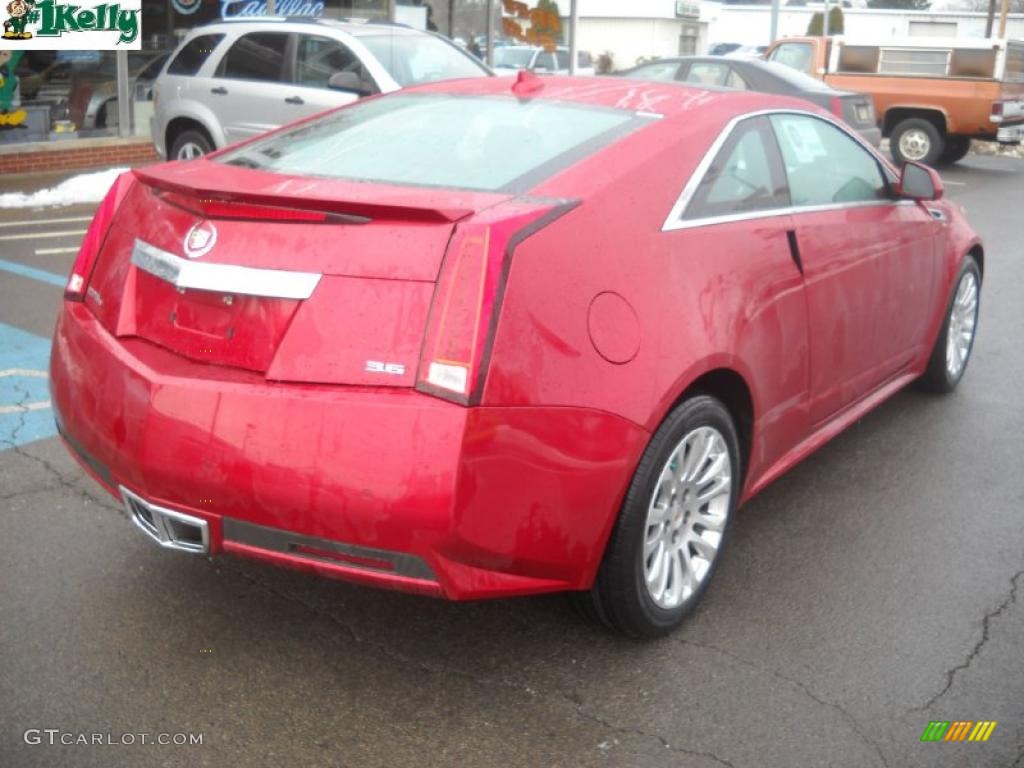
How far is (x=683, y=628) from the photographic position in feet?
11.7

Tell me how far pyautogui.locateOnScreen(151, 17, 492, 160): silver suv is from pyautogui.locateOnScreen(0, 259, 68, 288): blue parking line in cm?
314

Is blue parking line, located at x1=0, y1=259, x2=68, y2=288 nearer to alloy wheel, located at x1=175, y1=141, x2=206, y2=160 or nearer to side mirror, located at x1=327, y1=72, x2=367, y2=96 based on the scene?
side mirror, located at x1=327, y1=72, x2=367, y2=96

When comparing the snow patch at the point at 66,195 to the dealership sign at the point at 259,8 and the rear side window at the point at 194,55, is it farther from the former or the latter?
the dealership sign at the point at 259,8

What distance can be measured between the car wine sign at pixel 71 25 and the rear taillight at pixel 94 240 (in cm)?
1091

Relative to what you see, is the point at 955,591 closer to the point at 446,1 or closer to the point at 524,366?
the point at 524,366

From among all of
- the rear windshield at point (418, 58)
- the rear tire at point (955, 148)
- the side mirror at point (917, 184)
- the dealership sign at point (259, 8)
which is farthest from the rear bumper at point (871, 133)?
the side mirror at point (917, 184)

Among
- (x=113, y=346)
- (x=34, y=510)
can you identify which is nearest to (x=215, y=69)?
(x=34, y=510)

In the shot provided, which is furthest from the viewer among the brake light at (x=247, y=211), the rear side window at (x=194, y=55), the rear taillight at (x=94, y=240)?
the rear side window at (x=194, y=55)

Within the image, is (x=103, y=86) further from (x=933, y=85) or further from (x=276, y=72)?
(x=933, y=85)

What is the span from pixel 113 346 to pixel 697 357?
1.60m

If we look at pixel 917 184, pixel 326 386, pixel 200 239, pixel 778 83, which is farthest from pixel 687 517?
pixel 778 83

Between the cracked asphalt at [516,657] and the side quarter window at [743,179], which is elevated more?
the side quarter window at [743,179]

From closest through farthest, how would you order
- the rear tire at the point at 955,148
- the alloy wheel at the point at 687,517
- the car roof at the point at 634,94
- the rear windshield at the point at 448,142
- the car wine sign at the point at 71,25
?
the alloy wheel at the point at 687,517, the rear windshield at the point at 448,142, the car roof at the point at 634,94, the car wine sign at the point at 71,25, the rear tire at the point at 955,148

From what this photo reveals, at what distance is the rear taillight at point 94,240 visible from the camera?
11.7ft
